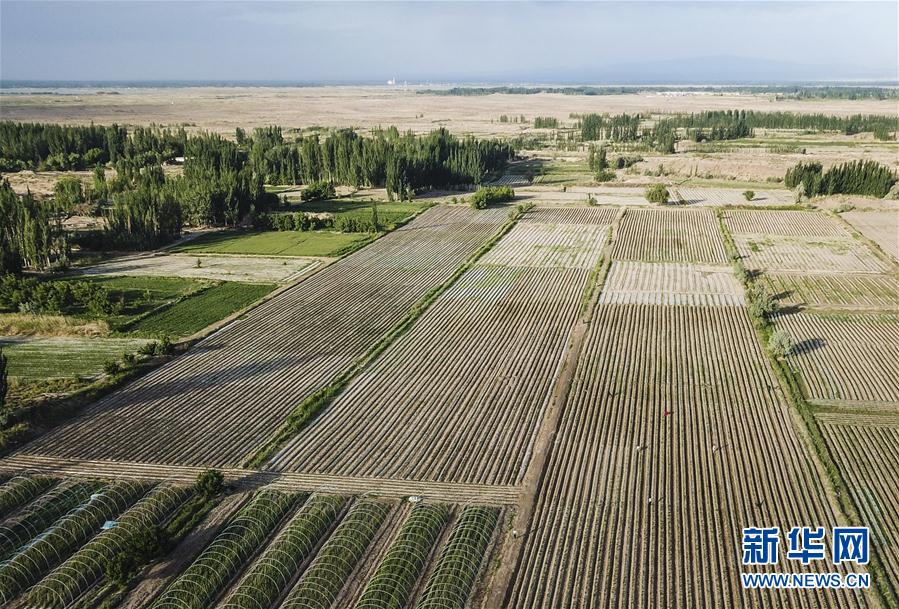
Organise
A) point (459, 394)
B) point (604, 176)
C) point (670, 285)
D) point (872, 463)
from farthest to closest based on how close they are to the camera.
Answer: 1. point (604, 176)
2. point (670, 285)
3. point (459, 394)
4. point (872, 463)

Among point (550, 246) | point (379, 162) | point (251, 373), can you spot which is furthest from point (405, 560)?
point (379, 162)

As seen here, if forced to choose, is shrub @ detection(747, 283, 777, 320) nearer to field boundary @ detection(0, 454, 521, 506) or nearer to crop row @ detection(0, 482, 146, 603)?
field boundary @ detection(0, 454, 521, 506)

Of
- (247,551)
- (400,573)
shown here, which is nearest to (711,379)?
(400,573)

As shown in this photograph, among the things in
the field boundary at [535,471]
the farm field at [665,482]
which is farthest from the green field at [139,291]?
the farm field at [665,482]

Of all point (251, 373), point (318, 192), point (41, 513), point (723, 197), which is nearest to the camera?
point (41, 513)

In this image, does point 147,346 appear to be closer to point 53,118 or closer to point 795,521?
point 795,521

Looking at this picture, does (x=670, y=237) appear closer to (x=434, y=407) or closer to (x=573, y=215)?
(x=573, y=215)

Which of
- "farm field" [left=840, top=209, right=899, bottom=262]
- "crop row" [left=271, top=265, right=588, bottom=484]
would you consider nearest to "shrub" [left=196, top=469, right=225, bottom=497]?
"crop row" [left=271, top=265, right=588, bottom=484]
